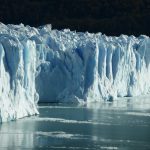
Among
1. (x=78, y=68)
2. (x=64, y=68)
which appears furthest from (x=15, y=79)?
(x=78, y=68)

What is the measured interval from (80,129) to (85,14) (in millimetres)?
24098

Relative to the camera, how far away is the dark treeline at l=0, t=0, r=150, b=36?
36.7 meters

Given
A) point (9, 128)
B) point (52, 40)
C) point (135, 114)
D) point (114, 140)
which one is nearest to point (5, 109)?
point (9, 128)

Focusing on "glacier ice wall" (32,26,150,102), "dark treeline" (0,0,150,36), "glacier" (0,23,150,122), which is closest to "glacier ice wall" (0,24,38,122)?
"glacier" (0,23,150,122)

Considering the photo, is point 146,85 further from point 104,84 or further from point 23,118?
point 23,118

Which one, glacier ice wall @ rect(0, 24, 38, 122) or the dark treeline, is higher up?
the dark treeline

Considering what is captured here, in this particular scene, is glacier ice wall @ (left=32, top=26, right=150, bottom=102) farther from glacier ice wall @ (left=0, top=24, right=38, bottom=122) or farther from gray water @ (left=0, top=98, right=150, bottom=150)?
glacier ice wall @ (left=0, top=24, right=38, bottom=122)

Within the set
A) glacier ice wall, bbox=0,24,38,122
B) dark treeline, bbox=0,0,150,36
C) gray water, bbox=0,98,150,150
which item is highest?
dark treeline, bbox=0,0,150,36

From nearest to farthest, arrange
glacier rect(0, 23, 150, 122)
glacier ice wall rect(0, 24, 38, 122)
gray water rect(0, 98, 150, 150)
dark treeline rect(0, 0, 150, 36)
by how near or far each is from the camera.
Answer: gray water rect(0, 98, 150, 150) → glacier ice wall rect(0, 24, 38, 122) → glacier rect(0, 23, 150, 122) → dark treeline rect(0, 0, 150, 36)

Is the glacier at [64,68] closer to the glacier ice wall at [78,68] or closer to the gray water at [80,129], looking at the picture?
the glacier ice wall at [78,68]

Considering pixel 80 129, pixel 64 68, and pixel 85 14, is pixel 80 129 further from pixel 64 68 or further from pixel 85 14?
pixel 85 14

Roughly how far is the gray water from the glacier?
1.79ft

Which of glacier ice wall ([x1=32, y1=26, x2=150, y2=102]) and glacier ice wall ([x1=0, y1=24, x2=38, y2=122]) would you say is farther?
glacier ice wall ([x1=32, y1=26, x2=150, y2=102])

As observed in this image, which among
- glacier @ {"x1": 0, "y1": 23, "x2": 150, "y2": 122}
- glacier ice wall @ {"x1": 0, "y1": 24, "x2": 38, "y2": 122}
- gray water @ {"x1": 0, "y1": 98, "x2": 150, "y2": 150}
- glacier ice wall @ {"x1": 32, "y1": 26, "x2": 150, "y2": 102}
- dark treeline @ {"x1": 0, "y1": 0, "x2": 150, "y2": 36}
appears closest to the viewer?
gray water @ {"x1": 0, "y1": 98, "x2": 150, "y2": 150}
